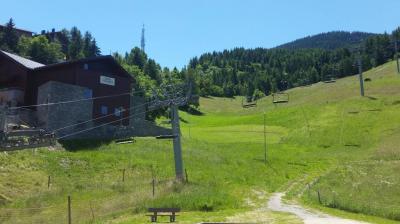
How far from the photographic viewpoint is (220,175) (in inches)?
1816

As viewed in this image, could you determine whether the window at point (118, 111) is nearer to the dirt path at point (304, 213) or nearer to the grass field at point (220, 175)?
the grass field at point (220, 175)

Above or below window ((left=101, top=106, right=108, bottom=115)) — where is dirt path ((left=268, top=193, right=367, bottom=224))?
below

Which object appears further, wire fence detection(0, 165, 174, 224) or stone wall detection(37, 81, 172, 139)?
stone wall detection(37, 81, 172, 139)

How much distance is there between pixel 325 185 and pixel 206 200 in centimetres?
1502

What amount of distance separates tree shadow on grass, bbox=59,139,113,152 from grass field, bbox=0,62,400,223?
0.13 metres

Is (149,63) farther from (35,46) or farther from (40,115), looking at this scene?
(40,115)

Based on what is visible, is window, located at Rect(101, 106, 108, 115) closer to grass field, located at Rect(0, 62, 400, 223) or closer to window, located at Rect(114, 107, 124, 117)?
window, located at Rect(114, 107, 124, 117)

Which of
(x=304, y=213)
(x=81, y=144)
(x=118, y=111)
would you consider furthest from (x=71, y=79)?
(x=304, y=213)

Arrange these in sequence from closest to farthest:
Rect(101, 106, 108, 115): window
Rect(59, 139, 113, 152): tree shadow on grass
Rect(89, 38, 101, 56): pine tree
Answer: Rect(59, 139, 113, 152): tree shadow on grass < Rect(101, 106, 108, 115): window < Rect(89, 38, 101, 56): pine tree

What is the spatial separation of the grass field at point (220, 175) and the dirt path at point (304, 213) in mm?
936

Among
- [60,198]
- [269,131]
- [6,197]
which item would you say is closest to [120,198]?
[60,198]

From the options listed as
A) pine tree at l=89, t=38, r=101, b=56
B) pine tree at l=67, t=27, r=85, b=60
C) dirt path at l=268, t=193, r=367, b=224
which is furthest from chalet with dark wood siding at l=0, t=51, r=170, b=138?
pine tree at l=89, t=38, r=101, b=56

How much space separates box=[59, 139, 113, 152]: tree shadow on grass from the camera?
51156mm

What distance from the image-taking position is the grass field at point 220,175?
32.5 meters
